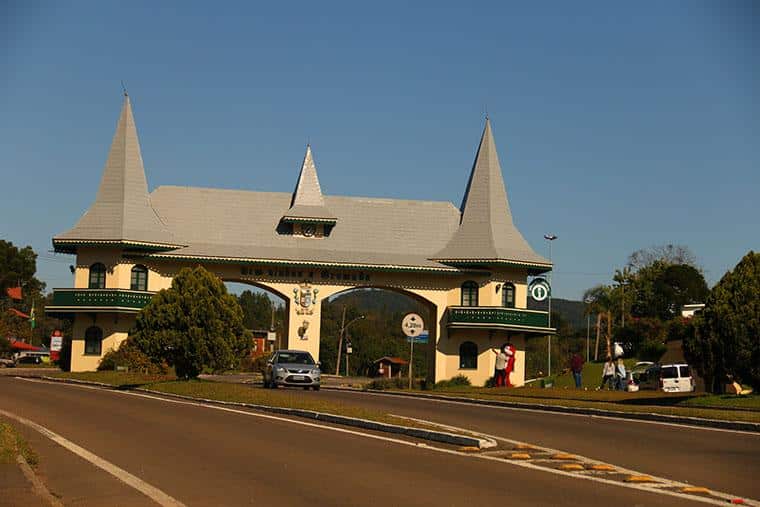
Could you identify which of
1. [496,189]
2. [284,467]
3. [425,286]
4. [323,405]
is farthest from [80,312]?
[284,467]

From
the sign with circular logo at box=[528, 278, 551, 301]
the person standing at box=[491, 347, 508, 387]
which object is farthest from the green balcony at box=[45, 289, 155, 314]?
the sign with circular logo at box=[528, 278, 551, 301]

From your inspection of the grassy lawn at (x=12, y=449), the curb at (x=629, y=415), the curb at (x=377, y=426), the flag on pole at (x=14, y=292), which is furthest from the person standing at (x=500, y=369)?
the flag on pole at (x=14, y=292)

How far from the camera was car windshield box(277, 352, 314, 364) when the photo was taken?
1630 inches

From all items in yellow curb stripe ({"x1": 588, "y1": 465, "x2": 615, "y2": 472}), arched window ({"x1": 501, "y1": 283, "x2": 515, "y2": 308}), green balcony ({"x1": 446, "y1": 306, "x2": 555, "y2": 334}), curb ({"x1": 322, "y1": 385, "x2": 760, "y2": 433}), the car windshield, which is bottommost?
yellow curb stripe ({"x1": 588, "y1": 465, "x2": 615, "y2": 472})

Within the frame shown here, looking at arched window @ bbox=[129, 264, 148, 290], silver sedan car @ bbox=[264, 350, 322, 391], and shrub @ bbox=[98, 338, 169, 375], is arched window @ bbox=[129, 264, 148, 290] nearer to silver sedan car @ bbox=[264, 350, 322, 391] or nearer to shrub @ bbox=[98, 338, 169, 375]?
shrub @ bbox=[98, 338, 169, 375]

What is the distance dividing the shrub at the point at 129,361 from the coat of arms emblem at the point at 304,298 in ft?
24.7

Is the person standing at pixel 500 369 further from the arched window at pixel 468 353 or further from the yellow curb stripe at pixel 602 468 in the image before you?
the yellow curb stripe at pixel 602 468

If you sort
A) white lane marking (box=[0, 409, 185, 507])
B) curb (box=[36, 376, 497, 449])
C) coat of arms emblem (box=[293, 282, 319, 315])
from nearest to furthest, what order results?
1. white lane marking (box=[0, 409, 185, 507])
2. curb (box=[36, 376, 497, 449])
3. coat of arms emblem (box=[293, 282, 319, 315])

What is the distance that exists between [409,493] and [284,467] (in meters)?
2.76

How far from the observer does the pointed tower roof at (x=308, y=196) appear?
2367 inches

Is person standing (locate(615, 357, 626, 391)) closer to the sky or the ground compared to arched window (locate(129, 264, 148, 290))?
closer to the ground

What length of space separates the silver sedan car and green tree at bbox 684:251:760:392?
13.8 m

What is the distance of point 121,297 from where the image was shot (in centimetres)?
5581

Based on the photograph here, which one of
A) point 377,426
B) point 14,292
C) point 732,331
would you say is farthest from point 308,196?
point 14,292
